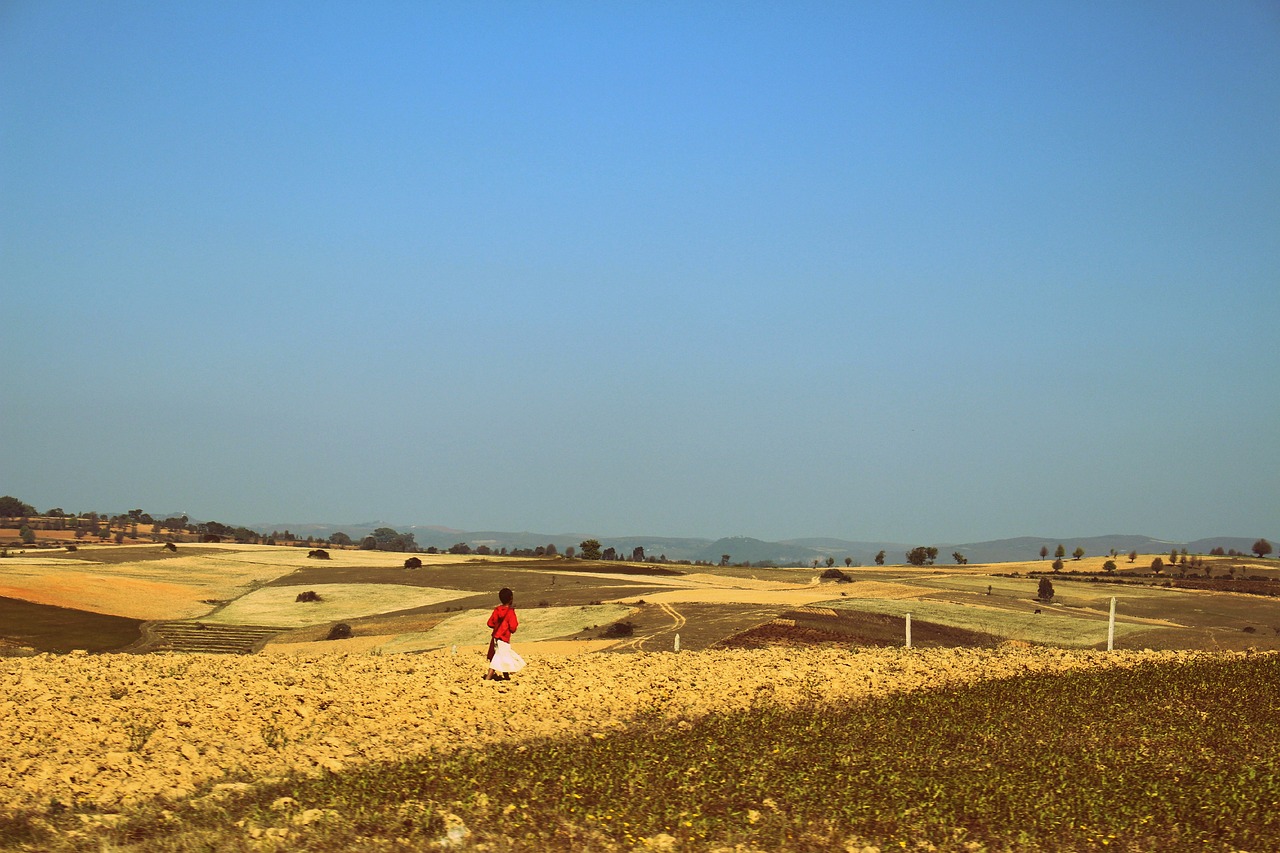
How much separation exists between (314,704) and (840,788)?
1012 centimetres

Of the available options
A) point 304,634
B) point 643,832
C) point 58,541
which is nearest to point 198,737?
point 643,832

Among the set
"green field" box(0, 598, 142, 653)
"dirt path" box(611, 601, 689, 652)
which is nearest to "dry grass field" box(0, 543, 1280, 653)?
"dirt path" box(611, 601, 689, 652)

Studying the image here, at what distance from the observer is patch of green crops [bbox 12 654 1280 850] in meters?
12.5

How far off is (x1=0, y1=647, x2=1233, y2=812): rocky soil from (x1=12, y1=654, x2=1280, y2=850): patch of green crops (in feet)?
4.17

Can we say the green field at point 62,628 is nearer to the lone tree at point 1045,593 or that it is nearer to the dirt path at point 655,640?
the dirt path at point 655,640

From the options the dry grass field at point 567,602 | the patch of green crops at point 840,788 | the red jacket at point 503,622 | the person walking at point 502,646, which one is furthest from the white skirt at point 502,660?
the dry grass field at point 567,602

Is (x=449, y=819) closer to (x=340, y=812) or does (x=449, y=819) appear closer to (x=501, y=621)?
(x=340, y=812)

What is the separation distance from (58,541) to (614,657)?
420 feet

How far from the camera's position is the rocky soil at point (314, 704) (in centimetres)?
1555

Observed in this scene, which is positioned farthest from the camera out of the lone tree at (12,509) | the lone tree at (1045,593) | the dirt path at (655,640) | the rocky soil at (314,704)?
the lone tree at (12,509)

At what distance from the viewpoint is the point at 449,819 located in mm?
12734

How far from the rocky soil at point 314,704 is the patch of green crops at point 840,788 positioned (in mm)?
1270

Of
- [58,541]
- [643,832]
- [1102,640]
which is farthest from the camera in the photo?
[58,541]

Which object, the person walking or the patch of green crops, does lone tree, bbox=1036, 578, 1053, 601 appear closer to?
the patch of green crops
